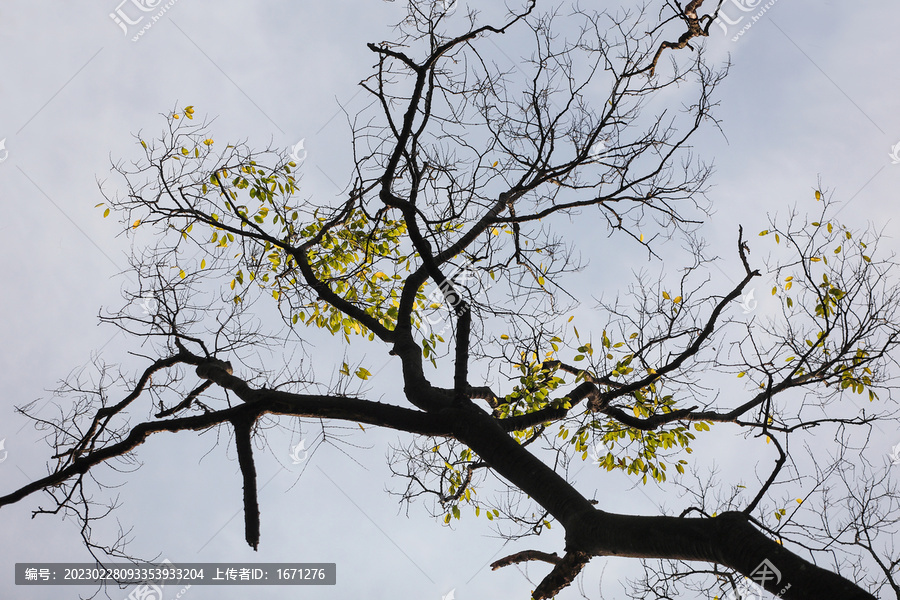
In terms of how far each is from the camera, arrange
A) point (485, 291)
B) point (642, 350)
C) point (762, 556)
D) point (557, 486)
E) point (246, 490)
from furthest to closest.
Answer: point (485, 291) → point (642, 350) → point (246, 490) → point (557, 486) → point (762, 556)

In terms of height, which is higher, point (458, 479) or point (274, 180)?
point (274, 180)

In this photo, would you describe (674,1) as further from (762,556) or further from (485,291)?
(762,556)

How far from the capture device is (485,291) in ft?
20.3

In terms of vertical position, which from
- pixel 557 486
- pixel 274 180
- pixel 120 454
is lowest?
pixel 557 486

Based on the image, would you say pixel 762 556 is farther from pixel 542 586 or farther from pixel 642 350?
pixel 642 350

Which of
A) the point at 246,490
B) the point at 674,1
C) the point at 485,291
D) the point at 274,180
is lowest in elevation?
the point at 246,490

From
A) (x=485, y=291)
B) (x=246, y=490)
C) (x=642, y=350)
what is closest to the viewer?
(x=246, y=490)

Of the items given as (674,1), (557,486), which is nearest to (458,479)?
(557,486)

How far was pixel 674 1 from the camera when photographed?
580 centimetres

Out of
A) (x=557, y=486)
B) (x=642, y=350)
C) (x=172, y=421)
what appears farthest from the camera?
(x=642, y=350)

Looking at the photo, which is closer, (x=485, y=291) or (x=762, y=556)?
(x=762, y=556)

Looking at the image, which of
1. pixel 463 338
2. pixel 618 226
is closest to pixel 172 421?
pixel 463 338

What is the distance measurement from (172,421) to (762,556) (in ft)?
13.1

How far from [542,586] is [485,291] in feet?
10.8
